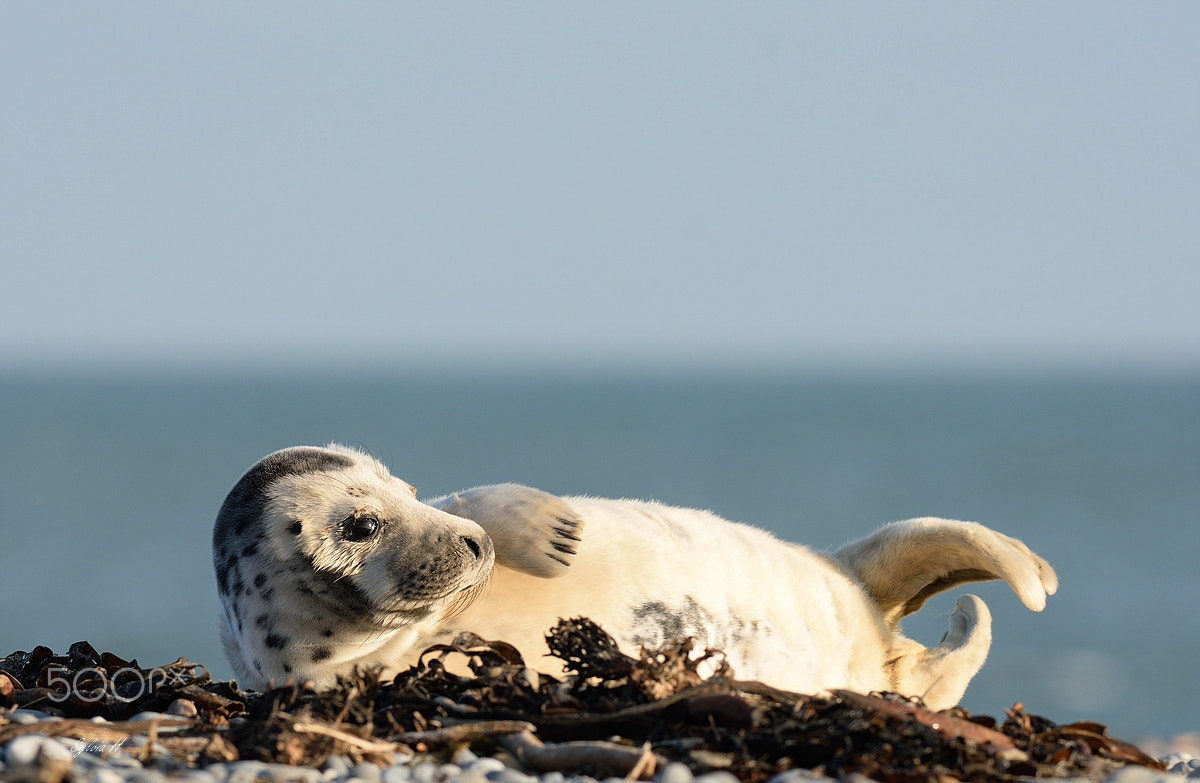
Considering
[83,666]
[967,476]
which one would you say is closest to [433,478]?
[967,476]

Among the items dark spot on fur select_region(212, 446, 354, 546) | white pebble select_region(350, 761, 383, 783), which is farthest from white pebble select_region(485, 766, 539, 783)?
dark spot on fur select_region(212, 446, 354, 546)

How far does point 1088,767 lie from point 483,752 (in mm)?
1639

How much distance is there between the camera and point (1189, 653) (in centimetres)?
3066

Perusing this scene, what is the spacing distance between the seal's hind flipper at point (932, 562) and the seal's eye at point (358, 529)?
230cm

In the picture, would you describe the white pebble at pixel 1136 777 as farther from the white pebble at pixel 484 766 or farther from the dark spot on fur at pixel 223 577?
the dark spot on fur at pixel 223 577

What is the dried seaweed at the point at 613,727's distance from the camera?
154 inches

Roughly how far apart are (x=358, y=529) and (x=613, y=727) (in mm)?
1249

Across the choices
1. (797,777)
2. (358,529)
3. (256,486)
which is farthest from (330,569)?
(797,777)

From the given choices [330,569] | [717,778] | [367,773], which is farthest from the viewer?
[330,569]

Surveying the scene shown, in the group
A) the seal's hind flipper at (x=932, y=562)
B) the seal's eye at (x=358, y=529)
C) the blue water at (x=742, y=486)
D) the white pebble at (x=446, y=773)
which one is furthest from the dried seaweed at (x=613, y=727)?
the seal's hind flipper at (x=932, y=562)

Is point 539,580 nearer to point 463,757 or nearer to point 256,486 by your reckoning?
point 256,486

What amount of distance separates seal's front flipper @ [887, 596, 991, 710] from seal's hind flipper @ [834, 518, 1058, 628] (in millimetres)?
191

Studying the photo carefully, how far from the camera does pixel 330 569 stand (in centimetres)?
492

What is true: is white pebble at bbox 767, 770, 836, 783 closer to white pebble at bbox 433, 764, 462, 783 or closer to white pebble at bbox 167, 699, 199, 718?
white pebble at bbox 433, 764, 462, 783
